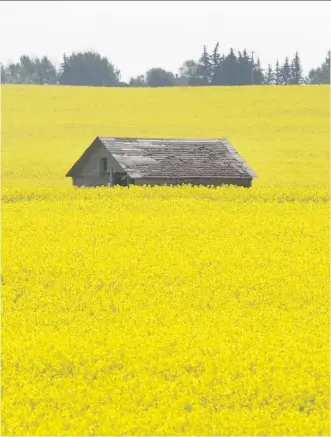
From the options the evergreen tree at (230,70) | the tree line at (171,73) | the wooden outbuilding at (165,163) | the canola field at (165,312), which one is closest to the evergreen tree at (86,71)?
the tree line at (171,73)

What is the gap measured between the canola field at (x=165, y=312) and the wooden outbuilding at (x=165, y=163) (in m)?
3.90

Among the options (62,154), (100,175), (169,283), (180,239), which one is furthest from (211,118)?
(169,283)

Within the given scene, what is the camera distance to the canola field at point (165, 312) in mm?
9805

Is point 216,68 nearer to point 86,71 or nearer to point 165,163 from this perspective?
point 86,71

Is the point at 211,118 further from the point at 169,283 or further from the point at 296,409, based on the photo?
the point at 296,409

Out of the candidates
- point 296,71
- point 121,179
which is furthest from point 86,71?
point 121,179

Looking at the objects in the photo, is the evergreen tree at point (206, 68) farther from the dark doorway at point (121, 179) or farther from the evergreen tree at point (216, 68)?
the dark doorway at point (121, 179)

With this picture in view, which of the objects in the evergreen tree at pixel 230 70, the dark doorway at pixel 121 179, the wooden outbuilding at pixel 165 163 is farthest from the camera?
the evergreen tree at pixel 230 70

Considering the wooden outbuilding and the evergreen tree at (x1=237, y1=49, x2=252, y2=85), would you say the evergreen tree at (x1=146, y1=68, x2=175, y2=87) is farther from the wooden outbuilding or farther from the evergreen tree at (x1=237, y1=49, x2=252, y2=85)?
the wooden outbuilding

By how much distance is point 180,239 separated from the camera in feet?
70.3

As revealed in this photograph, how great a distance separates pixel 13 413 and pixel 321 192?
959 inches

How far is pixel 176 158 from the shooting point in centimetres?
3706

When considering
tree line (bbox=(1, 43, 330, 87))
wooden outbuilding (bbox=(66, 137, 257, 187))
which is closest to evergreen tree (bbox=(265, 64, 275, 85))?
tree line (bbox=(1, 43, 330, 87))

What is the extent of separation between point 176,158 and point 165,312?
23.2m
